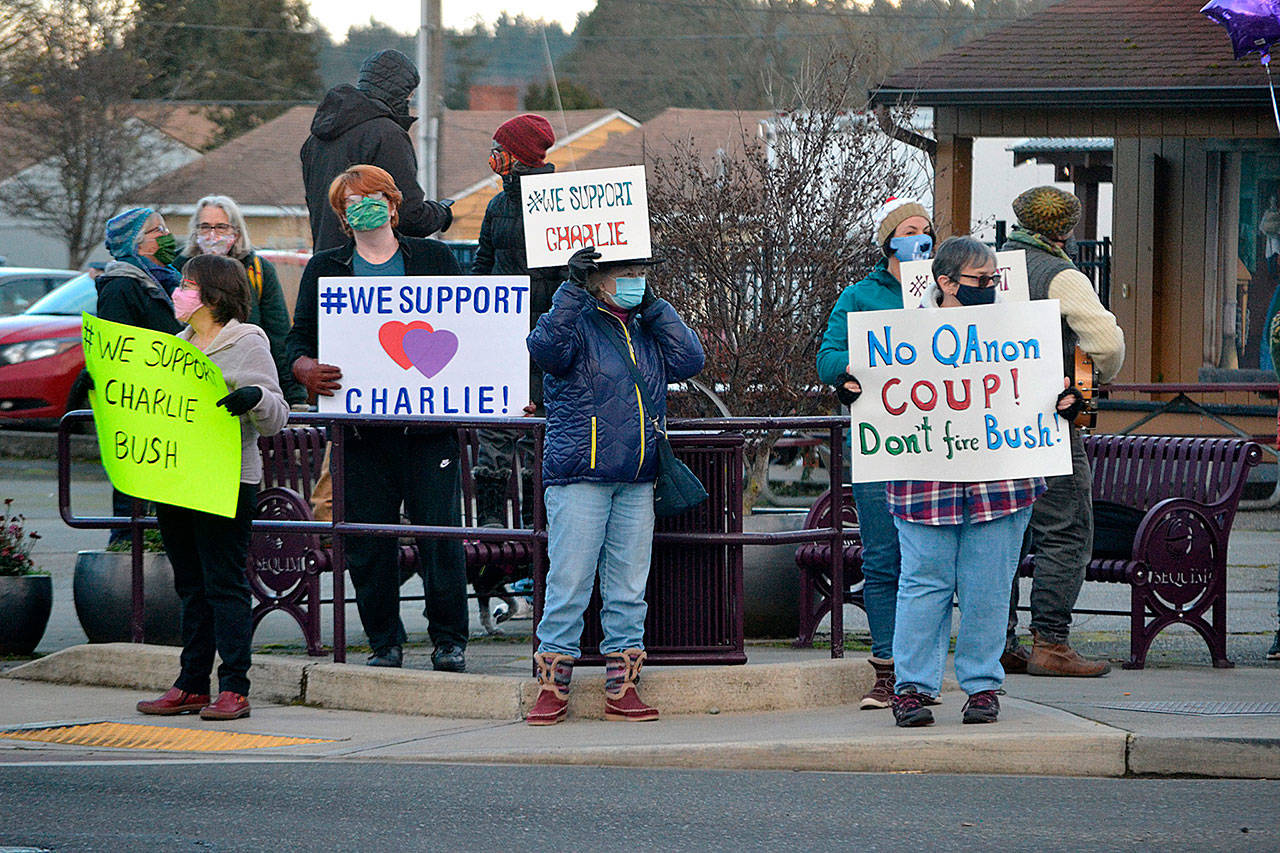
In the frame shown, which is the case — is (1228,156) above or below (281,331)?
above

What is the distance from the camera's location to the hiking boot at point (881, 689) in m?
7.39

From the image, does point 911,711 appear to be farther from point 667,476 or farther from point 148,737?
point 148,737

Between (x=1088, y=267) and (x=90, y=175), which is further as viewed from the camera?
(x=90, y=175)

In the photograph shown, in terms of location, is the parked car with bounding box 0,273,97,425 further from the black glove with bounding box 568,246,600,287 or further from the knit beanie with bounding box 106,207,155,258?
the black glove with bounding box 568,246,600,287

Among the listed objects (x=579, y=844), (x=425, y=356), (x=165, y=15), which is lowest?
(x=579, y=844)

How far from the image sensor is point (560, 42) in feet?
175

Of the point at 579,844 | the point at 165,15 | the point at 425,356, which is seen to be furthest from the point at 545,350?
the point at 165,15

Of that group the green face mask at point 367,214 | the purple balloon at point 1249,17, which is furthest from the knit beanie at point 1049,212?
the purple balloon at point 1249,17

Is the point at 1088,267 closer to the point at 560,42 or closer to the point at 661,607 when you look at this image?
the point at 661,607

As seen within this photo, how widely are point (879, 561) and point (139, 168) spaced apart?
108ft

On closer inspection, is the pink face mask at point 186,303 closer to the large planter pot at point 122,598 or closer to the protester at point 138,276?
the protester at point 138,276

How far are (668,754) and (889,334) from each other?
179cm

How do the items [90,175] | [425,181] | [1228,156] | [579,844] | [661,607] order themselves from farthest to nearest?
[90,175], [425,181], [1228,156], [661,607], [579,844]

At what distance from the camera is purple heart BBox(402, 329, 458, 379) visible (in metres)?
7.91
